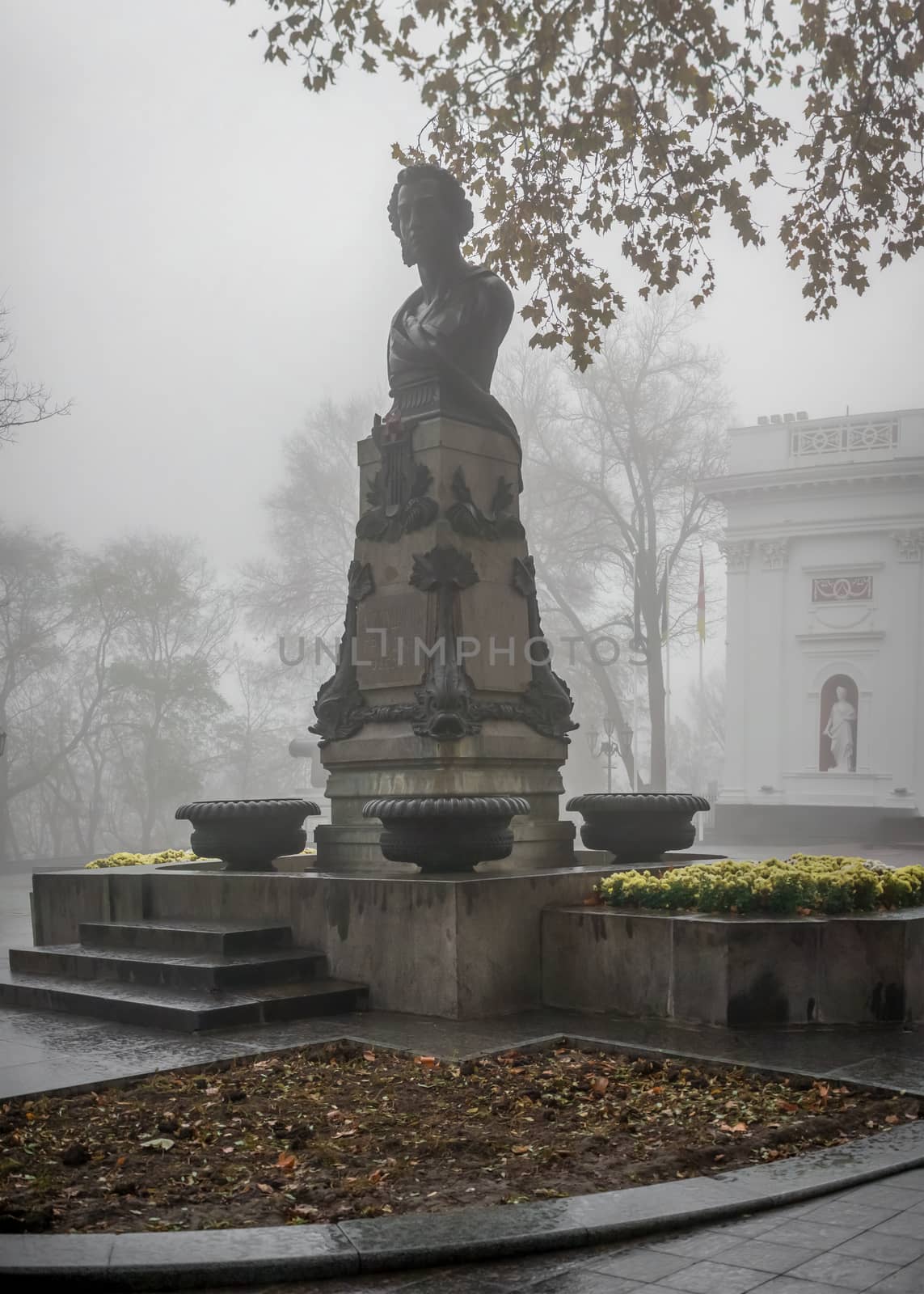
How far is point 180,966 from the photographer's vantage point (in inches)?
356

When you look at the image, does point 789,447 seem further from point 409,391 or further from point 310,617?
point 409,391

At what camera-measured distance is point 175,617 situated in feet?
181

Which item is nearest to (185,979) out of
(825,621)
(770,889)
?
(770,889)

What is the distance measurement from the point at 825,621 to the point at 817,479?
4.37 metres

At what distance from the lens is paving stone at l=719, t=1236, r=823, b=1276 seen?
420 centimetres

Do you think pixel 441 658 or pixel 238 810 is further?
pixel 238 810

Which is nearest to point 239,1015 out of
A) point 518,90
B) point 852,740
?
point 518,90

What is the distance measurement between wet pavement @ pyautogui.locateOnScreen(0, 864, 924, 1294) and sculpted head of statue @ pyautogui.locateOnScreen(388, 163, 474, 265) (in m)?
6.43

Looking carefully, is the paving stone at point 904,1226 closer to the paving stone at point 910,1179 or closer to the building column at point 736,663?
the paving stone at point 910,1179

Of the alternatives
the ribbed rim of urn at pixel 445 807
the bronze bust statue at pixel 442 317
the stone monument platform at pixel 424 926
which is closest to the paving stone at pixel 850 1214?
the stone monument platform at pixel 424 926

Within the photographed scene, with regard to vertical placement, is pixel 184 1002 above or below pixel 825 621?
below

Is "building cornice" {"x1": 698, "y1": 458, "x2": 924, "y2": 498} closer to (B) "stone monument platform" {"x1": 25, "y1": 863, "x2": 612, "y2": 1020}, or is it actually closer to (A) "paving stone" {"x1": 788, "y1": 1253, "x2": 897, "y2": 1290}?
(B) "stone monument platform" {"x1": 25, "y1": 863, "x2": 612, "y2": 1020}

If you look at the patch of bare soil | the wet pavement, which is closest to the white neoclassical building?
the wet pavement

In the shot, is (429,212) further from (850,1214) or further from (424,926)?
(850,1214)
